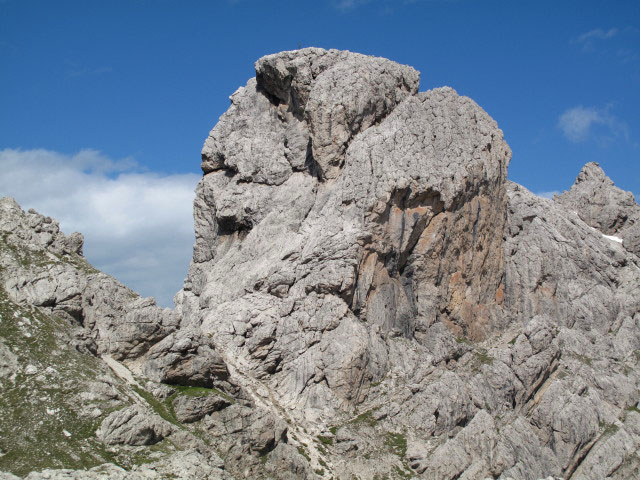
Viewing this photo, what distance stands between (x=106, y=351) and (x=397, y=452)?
67.2 ft

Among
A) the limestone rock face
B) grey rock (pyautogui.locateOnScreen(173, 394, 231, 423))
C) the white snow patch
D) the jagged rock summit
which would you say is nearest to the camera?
the jagged rock summit

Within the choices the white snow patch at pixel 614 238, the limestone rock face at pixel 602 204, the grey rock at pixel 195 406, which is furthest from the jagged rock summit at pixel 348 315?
the limestone rock face at pixel 602 204

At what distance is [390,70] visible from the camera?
71875 mm

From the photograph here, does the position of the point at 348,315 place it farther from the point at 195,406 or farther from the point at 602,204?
the point at 602,204

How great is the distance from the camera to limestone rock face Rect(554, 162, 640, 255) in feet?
296

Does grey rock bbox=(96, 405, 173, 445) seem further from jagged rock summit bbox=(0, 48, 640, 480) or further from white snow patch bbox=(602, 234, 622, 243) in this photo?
white snow patch bbox=(602, 234, 622, 243)

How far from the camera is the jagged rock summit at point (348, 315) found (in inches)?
1955

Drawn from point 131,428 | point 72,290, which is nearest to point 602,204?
point 72,290

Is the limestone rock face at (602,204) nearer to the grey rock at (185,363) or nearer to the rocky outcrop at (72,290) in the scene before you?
the grey rock at (185,363)

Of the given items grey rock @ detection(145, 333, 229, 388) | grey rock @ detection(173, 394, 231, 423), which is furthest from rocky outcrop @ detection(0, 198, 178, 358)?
grey rock @ detection(173, 394, 231, 423)

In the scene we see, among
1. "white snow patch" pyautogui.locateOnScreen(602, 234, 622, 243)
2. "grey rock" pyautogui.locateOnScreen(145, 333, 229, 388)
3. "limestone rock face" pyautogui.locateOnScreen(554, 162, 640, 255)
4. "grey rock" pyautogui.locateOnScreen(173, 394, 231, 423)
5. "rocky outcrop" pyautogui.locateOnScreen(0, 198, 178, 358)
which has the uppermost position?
"limestone rock face" pyautogui.locateOnScreen(554, 162, 640, 255)

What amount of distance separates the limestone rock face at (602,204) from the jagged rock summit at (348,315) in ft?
17.5

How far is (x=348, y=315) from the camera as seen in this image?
60.3m

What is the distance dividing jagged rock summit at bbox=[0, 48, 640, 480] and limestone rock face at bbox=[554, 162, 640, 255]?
17.5ft
